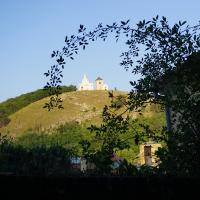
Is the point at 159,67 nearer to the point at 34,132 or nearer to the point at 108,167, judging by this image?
the point at 108,167

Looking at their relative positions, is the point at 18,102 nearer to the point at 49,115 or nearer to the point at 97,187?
the point at 49,115

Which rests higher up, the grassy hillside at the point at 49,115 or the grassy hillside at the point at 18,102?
the grassy hillside at the point at 18,102

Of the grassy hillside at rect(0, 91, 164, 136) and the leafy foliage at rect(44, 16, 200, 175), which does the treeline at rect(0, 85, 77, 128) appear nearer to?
the grassy hillside at rect(0, 91, 164, 136)

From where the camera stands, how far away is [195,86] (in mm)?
5098

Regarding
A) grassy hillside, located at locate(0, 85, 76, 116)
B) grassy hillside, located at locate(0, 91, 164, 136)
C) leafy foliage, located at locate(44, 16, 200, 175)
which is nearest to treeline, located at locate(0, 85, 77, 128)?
grassy hillside, located at locate(0, 85, 76, 116)

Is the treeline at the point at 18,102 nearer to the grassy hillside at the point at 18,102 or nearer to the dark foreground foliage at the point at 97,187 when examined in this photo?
the grassy hillside at the point at 18,102

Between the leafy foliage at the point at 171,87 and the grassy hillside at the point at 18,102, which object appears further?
the grassy hillside at the point at 18,102

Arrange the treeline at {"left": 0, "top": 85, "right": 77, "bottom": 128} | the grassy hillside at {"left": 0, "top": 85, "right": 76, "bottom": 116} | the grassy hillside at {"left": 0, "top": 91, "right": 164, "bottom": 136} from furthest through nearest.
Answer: the grassy hillside at {"left": 0, "top": 85, "right": 76, "bottom": 116}
the treeline at {"left": 0, "top": 85, "right": 77, "bottom": 128}
the grassy hillside at {"left": 0, "top": 91, "right": 164, "bottom": 136}

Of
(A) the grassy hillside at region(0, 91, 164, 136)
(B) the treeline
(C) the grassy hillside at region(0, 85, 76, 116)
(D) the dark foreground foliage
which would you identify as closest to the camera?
(D) the dark foreground foliage

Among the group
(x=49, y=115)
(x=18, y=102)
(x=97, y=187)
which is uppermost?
(x=18, y=102)

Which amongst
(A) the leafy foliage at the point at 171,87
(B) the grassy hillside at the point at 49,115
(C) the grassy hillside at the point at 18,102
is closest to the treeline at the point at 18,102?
(C) the grassy hillside at the point at 18,102

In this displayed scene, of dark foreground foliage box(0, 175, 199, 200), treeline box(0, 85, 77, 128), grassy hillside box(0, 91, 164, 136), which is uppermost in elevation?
treeline box(0, 85, 77, 128)

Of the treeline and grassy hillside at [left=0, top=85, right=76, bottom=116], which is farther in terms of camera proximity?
grassy hillside at [left=0, top=85, right=76, bottom=116]

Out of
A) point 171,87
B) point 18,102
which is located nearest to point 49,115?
point 18,102
